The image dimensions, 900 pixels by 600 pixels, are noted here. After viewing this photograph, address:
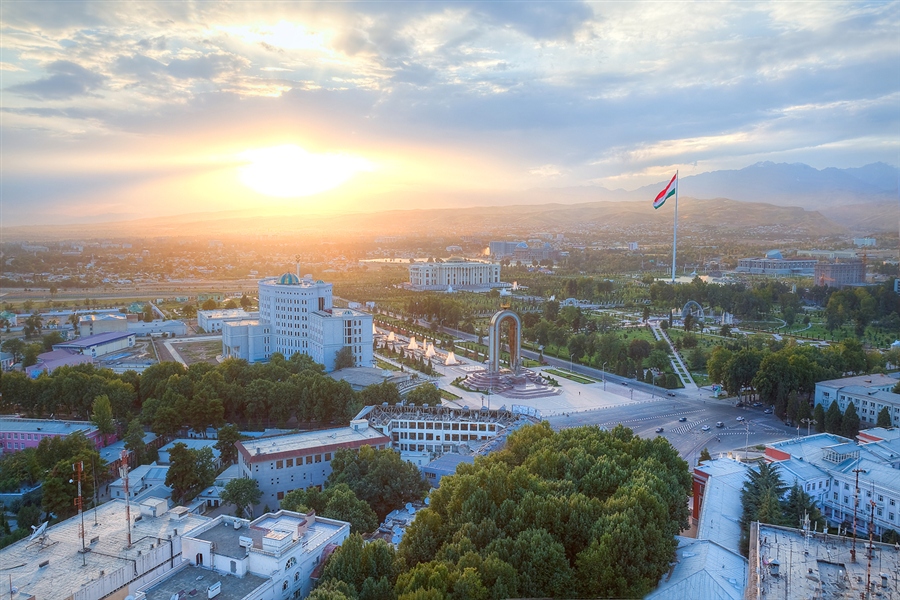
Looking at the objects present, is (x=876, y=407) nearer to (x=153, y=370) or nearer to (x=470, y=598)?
(x=470, y=598)

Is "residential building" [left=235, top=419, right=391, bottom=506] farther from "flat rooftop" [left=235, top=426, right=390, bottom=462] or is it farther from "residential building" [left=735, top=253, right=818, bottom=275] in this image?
"residential building" [left=735, top=253, right=818, bottom=275]

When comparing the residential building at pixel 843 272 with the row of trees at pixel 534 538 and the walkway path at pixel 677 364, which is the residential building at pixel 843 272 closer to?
the walkway path at pixel 677 364

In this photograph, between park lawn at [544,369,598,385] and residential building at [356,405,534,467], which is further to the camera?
park lawn at [544,369,598,385]

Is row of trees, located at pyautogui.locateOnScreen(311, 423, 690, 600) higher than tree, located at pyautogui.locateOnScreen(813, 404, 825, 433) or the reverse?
higher

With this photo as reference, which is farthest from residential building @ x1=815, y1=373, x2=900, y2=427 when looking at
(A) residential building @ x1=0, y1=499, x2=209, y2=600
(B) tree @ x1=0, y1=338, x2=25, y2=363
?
(B) tree @ x1=0, y1=338, x2=25, y2=363

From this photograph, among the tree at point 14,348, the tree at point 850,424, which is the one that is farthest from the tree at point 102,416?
the tree at point 850,424
